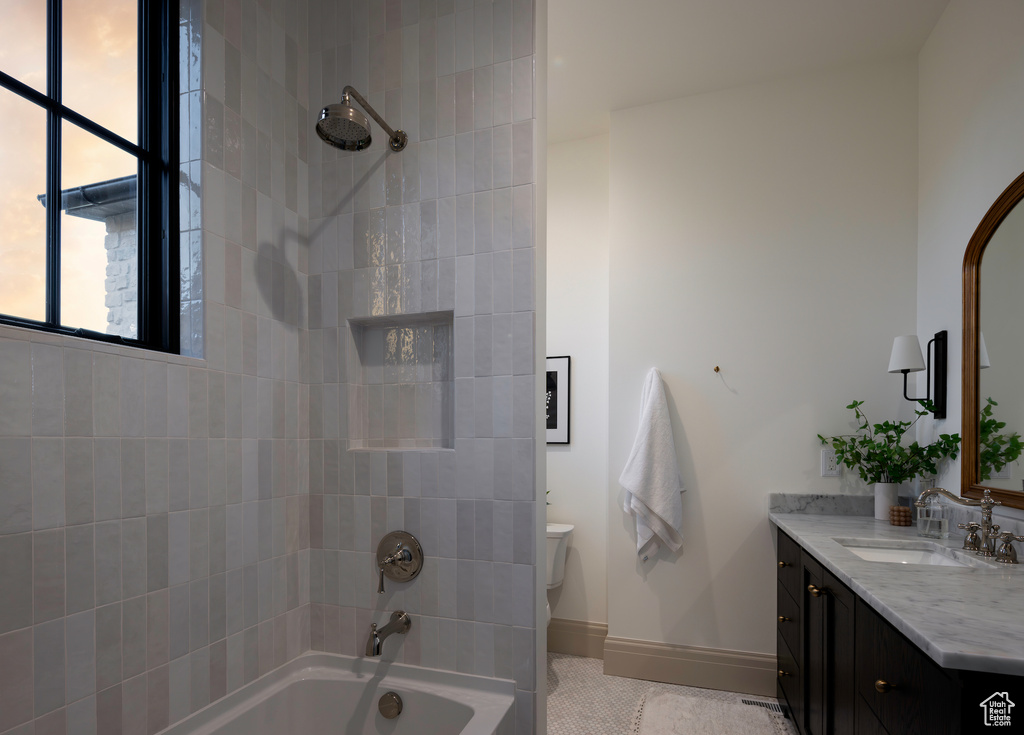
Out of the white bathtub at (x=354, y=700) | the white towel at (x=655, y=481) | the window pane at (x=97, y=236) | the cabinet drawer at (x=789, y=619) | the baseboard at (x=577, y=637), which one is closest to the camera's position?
the window pane at (x=97, y=236)

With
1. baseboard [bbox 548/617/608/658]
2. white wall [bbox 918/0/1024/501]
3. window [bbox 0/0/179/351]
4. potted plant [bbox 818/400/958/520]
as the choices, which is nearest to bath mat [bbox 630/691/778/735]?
baseboard [bbox 548/617/608/658]

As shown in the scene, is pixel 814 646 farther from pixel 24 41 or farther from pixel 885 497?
pixel 24 41

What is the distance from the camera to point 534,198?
1.73 meters

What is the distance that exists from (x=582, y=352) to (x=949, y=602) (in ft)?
7.23

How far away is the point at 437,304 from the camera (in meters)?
1.81

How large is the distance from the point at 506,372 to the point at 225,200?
0.90 meters

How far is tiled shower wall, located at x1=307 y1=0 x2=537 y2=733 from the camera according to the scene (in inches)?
67.6

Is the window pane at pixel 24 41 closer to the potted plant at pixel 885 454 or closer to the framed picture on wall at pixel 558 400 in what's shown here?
the framed picture on wall at pixel 558 400

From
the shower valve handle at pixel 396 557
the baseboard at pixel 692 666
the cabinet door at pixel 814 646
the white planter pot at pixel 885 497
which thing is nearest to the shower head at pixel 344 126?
the shower valve handle at pixel 396 557

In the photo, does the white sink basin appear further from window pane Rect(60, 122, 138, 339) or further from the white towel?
window pane Rect(60, 122, 138, 339)

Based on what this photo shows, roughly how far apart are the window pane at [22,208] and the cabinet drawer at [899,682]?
6.39ft

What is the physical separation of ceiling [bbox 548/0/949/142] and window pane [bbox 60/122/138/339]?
5.87 feet

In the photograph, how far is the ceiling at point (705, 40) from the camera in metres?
2.43

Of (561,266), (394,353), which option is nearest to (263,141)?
(394,353)
